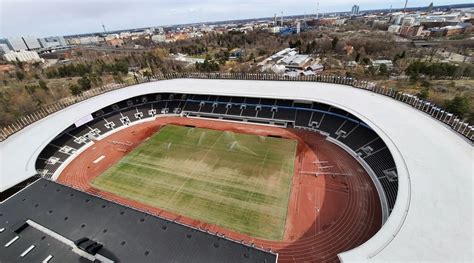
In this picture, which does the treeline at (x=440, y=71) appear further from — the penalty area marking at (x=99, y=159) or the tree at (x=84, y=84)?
the tree at (x=84, y=84)

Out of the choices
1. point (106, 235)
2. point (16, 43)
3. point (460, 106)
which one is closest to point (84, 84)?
point (106, 235)

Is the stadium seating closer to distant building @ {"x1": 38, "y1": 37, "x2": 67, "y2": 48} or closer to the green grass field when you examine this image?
the green grass field

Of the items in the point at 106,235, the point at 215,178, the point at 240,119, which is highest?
the point at 106,235

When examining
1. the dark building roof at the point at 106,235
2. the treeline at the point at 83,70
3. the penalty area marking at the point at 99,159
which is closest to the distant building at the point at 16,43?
the treeline at the point at 83,70

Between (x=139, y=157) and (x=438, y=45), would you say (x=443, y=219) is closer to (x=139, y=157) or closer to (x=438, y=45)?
(x=139, y=157)

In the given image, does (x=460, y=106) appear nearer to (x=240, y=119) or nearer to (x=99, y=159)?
(x=240, y=119)

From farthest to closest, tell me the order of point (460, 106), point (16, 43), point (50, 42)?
point (50, 42), point (16, 43), point (460, 106)

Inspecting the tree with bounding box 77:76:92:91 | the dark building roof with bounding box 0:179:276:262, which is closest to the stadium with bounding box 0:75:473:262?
the dark building roof with bounding box 0:179:276:262

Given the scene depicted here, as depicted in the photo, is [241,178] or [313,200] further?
[241,178]
